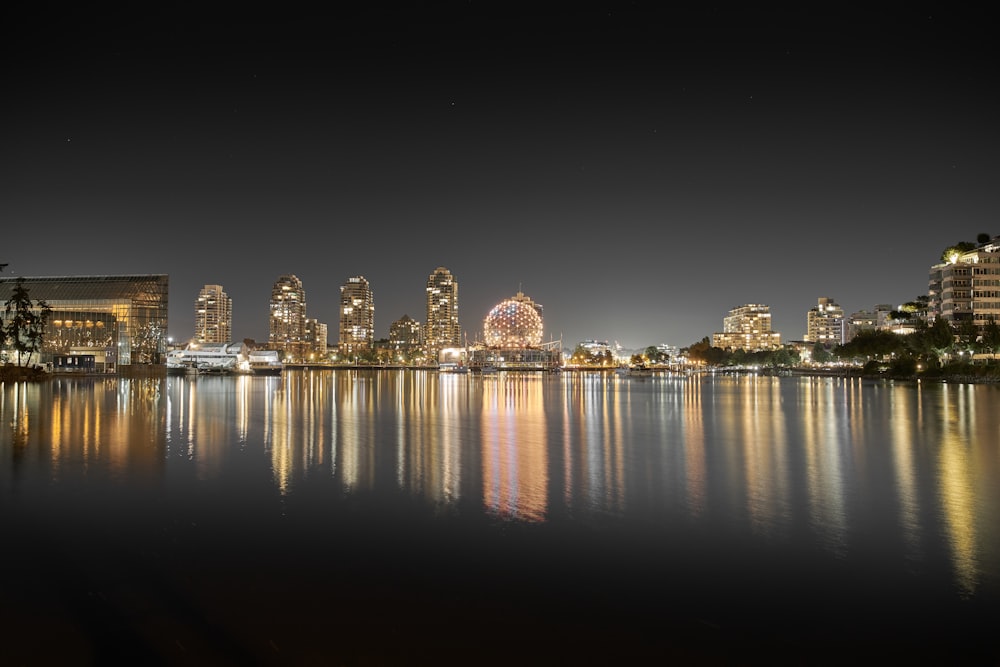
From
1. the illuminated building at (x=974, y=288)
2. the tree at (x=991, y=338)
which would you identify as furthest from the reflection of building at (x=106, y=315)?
the illuminated building at (x=974, y=288)

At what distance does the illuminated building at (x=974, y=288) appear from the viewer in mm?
112562

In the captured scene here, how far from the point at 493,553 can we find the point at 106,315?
135809mm

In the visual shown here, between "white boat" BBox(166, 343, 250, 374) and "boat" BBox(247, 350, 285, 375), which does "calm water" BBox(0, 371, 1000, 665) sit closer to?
"white boat" BBox(166, 343, 250, 374)

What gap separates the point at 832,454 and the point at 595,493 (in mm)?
10696

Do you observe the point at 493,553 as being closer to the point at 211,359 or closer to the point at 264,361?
the point at 211,359

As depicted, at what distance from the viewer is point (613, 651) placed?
7.10m

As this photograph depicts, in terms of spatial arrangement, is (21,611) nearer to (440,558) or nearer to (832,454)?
(440,558)

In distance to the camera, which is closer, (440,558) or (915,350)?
(440,558)

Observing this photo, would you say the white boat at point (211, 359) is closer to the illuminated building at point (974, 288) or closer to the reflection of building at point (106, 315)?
the reflection of building at point (106, 315)

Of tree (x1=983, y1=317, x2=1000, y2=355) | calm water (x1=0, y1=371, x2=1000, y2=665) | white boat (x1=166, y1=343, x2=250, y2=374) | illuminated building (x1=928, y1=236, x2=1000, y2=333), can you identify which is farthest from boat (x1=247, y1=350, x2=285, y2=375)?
calm water (x1=0, y1=371, x2=1000, y2=665)

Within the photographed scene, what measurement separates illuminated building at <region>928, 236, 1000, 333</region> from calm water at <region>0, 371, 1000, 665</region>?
110 meters

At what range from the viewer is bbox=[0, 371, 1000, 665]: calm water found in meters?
7.36

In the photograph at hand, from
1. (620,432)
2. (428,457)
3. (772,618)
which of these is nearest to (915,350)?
(620,432)

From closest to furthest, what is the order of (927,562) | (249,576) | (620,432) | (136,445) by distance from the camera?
(249,576), (927,562), (136,445), (620,432)
